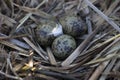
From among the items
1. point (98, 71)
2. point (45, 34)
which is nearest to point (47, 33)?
point (45, 34)

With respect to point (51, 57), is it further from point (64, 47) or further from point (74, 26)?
point (74, 26)

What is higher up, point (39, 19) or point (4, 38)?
point (39, 19)

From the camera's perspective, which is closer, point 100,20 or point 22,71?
point 22,71

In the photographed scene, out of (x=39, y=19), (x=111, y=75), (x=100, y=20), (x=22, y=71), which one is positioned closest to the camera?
(x=111, y=75)

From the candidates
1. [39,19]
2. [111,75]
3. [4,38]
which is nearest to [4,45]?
[4,38]

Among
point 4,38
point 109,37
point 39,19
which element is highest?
point 39,19

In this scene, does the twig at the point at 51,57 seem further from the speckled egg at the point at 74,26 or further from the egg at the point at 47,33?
the speckled egg at the point at 74,26

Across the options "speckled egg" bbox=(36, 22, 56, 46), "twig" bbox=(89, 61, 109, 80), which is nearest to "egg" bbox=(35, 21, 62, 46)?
"speckled egg" bbox=(36, 22, 56, 46)

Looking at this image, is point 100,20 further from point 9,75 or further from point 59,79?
point 9,75
